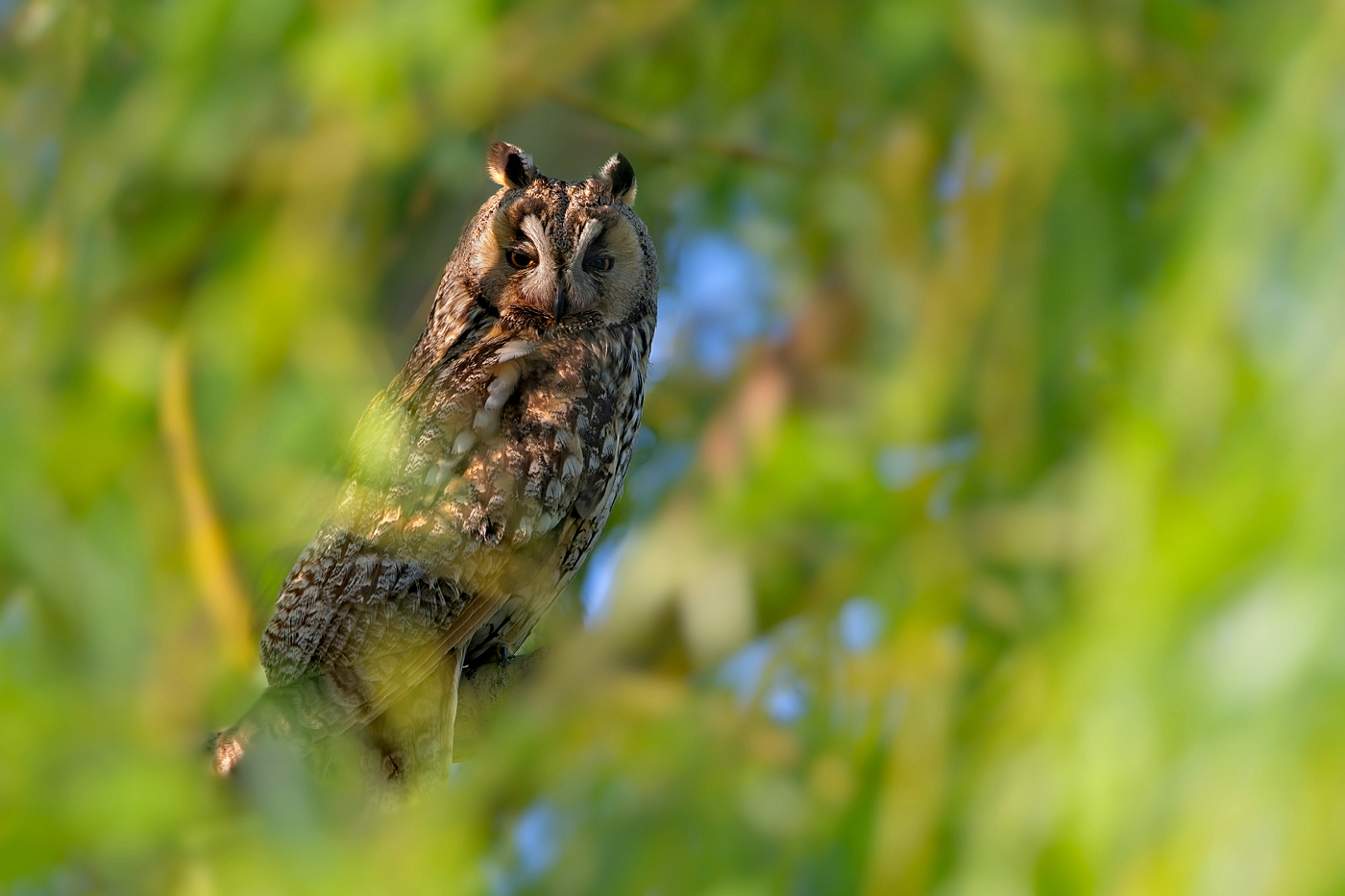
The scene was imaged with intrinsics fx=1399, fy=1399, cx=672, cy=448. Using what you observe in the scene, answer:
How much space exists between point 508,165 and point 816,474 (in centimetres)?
140

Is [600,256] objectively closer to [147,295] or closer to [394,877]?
[147,295]

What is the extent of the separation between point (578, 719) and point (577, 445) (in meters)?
0.98

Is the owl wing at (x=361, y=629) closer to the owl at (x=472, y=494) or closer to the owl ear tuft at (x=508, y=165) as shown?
the owl at (x=472, y=494)

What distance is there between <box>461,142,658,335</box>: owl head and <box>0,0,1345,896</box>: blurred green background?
658 mm

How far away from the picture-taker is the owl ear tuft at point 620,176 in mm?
2652

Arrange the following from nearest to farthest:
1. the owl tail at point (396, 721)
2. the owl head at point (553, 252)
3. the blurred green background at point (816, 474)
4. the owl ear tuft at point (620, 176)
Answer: the blurred green background at point (816, 474) → the owl tail at point (396, 721) → the owl head at point (553, 252) → the owl ear tuft at point (620, 176)

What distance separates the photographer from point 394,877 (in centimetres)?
118

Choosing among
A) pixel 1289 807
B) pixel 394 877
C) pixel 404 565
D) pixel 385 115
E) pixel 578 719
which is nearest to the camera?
pixel 1289 807

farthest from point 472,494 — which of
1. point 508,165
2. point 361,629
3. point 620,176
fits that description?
point 620,176

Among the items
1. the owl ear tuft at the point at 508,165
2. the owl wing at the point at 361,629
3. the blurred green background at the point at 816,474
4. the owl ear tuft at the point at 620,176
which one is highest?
the owl ear tuft at the point at 508,165

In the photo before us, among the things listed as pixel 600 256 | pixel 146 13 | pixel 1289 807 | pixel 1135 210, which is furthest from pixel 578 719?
pixel 600 256

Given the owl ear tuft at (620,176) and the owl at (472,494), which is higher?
the owl ear tuft at (620,176)

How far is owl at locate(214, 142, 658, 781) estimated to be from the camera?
2.15 meters

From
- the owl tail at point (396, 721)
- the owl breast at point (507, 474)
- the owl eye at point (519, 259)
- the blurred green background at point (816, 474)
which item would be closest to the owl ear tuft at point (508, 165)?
the owl eye at point (519, 259)
